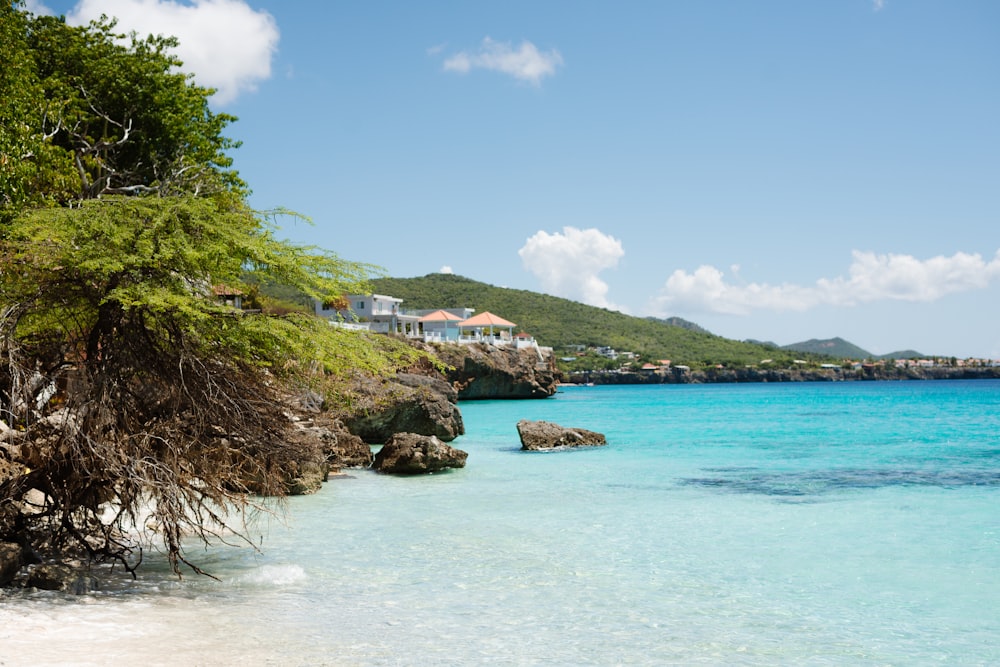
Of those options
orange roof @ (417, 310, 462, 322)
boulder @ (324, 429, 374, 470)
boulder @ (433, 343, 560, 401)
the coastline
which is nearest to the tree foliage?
boulder @ (324, 429, 374, 470)

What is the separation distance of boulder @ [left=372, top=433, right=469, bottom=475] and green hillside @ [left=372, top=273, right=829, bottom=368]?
96641 mm

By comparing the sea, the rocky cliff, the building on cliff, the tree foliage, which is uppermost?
the tree foliage

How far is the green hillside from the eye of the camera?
132 m

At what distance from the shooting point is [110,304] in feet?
30.1

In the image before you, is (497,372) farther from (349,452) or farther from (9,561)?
(9,561)

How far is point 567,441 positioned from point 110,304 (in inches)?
856

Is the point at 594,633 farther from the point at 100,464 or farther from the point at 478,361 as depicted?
the point at 478,361

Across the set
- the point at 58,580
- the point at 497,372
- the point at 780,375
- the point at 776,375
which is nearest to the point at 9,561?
the point at 58,580

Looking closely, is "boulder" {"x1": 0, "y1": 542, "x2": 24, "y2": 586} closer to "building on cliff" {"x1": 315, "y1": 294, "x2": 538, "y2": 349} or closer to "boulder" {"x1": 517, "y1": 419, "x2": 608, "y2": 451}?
"boulder" {"x1": 517, "y1": 419, "x2": 608, "y2": 451}

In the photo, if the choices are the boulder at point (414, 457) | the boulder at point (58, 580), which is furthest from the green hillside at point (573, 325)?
the boulder at point (58, 580)

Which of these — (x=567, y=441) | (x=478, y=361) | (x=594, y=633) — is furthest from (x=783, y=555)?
(x=478, y=361)

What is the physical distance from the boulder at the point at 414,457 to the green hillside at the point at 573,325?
96.6 m

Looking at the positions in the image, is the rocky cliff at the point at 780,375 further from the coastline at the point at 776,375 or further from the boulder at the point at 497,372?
the boulder at the point at 497,372

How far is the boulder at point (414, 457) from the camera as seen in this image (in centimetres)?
2123
